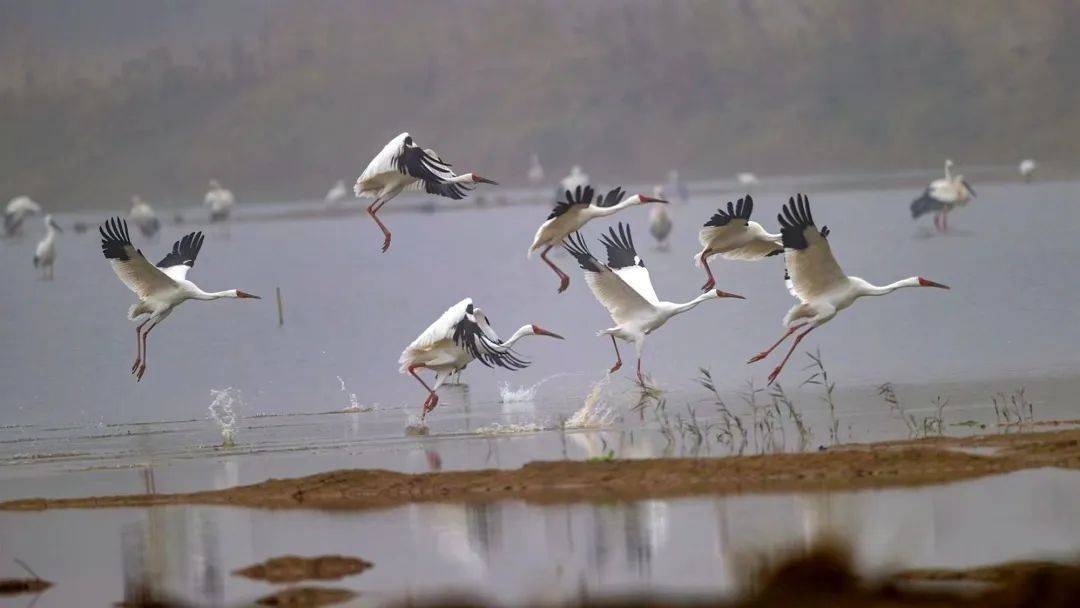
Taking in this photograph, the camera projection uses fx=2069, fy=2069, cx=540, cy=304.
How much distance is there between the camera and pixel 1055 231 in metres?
33.3

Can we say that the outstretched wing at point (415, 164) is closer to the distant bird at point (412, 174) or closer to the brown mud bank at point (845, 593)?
the distant bird at point (412, 174)

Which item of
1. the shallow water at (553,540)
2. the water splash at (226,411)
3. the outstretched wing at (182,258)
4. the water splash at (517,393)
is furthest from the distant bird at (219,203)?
the shallow water at (553,540)

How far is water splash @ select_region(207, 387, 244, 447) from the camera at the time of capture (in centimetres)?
1481

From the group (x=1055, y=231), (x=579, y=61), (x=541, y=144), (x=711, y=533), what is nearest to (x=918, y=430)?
(x=711, y=533)

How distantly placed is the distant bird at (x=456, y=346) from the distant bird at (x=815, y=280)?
5.87 feet

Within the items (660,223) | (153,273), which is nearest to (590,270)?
(153,273)

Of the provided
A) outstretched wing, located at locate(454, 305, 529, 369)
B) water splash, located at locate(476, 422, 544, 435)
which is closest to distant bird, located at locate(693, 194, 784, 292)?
outstretched wing, located at locate(454, 305, 529, 369)

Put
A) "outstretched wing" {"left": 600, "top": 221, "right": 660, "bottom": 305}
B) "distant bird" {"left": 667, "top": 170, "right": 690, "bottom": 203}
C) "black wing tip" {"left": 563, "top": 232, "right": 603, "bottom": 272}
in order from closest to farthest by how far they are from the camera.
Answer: "black wing tip" {"left": 563, "top": 232, "right": 603, "bottom": 272}
"outstretched wing" {"left": 600, "top": 221, "right": 660, "bottom": 305}
"distant bird" {"left": 667, "top": 170, "right": 690, "bottom": 203}

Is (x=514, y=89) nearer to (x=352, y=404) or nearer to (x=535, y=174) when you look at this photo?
(x=535, y=174)

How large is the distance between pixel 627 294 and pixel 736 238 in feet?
3.43

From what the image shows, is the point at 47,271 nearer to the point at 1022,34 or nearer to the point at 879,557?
the point at 879,557

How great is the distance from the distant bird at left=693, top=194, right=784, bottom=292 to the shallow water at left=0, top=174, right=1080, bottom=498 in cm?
107

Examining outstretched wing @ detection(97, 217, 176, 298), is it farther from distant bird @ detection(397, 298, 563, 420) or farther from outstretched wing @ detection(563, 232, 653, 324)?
outstretched wing @ detection(563, 232, 653, 324)

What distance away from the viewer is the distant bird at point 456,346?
48.1 feet
